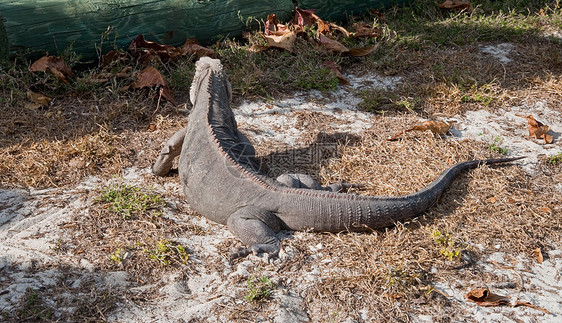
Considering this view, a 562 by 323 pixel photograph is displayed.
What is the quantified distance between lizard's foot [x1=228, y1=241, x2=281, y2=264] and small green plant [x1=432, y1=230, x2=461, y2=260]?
1.19m

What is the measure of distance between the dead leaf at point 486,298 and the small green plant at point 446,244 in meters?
0.37

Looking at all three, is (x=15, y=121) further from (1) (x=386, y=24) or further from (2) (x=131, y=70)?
(1) (x=386, y=24)

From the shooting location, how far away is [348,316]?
3.32 m

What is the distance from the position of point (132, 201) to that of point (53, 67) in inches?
107

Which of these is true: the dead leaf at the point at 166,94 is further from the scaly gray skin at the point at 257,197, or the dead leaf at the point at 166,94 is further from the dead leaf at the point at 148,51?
the scaly gray skin at the point at 257,197

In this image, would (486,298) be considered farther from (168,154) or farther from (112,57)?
(112,57)

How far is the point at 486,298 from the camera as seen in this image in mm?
3438

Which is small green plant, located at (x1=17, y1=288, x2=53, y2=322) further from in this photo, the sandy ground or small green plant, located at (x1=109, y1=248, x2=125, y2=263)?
small green plant, located at (x1=109, y1=248, x2=125, y2=263)

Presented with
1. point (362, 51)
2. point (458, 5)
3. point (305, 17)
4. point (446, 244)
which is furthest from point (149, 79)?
point (458, 5)

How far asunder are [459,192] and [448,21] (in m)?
4.37

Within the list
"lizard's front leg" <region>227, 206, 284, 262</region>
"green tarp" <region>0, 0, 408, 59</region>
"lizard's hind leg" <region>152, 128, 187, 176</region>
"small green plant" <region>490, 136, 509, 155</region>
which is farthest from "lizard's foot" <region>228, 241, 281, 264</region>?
"green tarp" <region>0, 0, 408, 59</region>

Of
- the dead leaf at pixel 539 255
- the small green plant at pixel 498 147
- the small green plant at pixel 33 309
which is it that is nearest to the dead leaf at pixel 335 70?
the small green plant at pixel 498 147

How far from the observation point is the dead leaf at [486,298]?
342cm

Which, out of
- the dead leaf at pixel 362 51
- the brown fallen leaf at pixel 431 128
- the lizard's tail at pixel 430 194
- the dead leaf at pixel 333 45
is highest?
the dead leaf at pixel 333 45
